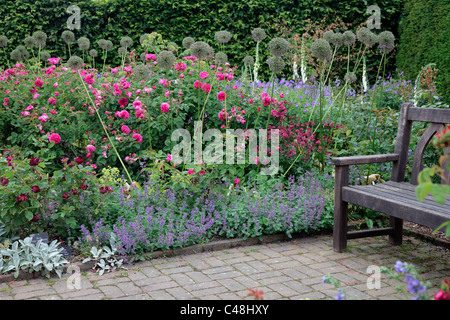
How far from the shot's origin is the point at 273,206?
4.27m

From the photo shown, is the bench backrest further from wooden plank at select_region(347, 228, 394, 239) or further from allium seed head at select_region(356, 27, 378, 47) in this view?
allium seed head at select_region(356, 27, 378, 47)

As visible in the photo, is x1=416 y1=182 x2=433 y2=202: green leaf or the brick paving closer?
x1=416 y1=182 x2=433 y2=202: green leaf

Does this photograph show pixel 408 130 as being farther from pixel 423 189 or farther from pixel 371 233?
pixel 423 189

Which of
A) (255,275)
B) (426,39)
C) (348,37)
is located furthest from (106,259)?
(426,39)

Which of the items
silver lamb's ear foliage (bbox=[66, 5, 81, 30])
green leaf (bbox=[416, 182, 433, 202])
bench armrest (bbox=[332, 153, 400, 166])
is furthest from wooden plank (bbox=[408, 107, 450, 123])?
silver lamb's ear foliage (bbox=[66, 5, 81, 30])

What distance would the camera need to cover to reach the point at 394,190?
3.77m

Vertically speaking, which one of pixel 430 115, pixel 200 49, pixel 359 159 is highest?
pixel 200 49

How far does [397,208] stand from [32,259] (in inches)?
101

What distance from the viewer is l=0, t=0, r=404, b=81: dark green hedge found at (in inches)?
364

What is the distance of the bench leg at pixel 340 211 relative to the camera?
387 cm

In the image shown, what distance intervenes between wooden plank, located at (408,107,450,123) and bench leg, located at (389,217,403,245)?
0.86 meters

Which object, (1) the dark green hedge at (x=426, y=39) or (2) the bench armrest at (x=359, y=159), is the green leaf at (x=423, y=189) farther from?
(1) the dark green hedge at (x=426, y=39)

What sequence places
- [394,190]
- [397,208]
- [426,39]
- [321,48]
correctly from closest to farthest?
[397,208], [394,190], [321,48], [426,39]

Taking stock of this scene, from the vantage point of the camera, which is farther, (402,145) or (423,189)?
(402,145)
